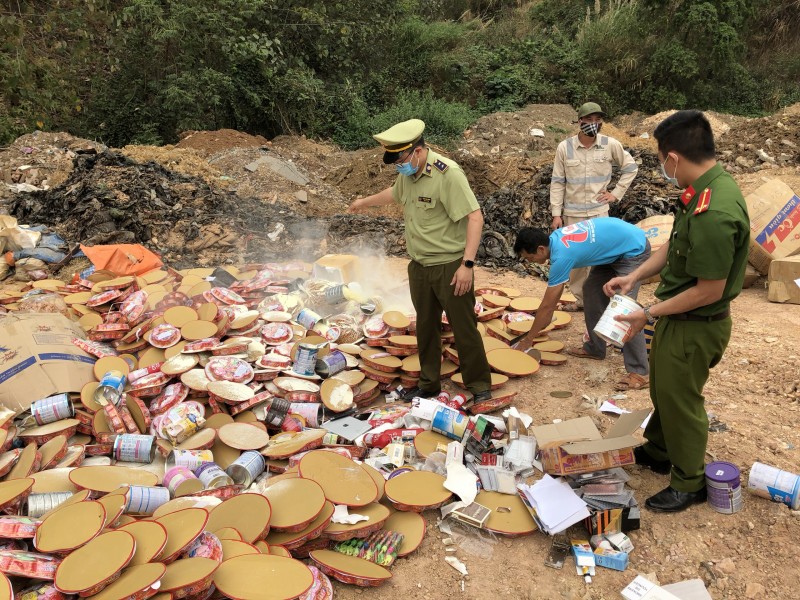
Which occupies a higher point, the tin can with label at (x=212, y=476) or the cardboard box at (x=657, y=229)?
the tin can with label at (x=212, y=476)

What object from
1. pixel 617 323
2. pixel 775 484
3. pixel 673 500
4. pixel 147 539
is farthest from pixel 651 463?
pixel 147 539

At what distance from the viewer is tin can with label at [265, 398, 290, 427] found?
3805mm

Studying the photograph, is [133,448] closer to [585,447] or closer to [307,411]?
[307,411]

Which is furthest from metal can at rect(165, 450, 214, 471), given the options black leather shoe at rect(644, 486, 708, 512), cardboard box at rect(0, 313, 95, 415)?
black leather shoe at rect(644, 486, 708, 512)

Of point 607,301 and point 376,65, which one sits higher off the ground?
point 376,65

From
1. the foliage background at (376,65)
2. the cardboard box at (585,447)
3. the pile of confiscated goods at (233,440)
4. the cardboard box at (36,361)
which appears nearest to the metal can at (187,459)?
the pile of confiscated goods at (233,440)

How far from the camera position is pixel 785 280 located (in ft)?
19.5

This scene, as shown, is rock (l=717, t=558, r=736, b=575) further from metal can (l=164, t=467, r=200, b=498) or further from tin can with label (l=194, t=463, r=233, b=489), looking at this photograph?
metal can (l=164, t=467, r=200, b=498)

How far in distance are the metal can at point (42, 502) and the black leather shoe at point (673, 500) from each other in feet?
9.67

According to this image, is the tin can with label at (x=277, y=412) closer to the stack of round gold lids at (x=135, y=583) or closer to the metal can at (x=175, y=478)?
the metal can at (x=175, y=478)

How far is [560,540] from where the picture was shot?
2.89 metres

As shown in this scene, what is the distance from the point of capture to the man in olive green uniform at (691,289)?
2.45 m

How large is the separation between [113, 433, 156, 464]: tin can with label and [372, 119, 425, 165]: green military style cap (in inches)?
85.7

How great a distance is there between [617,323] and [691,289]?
491mm
